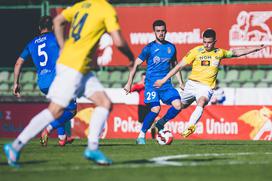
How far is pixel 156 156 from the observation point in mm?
11117

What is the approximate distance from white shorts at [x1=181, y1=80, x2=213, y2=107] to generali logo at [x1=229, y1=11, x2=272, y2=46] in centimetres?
1075

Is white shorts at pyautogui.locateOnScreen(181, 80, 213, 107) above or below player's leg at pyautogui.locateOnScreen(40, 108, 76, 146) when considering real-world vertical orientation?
above

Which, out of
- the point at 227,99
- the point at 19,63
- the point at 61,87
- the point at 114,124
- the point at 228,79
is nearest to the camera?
the point at 61,87

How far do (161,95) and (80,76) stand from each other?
6.04m

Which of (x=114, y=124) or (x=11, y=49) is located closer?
(x=114, y=124)

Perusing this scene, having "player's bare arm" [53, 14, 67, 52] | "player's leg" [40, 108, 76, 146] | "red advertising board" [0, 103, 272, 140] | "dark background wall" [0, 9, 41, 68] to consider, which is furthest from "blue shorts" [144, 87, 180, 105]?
"dark background wall" [0, 9, 41, 68]

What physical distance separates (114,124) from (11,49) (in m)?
8.80

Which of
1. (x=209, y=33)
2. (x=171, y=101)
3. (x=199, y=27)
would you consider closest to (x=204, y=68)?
(x=209, y=33)

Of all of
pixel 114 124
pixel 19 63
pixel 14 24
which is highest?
pixel 14 24

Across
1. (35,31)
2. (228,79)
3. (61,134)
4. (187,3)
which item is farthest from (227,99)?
(61,134)

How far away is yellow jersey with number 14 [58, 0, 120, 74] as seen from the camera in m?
9.41

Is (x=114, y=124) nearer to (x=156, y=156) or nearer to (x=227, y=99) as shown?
(x=227, y=99)

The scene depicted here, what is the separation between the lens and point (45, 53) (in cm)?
1371

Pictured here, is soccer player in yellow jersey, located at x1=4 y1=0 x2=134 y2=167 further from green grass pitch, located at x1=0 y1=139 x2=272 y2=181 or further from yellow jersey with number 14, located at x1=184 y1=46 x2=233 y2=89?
yellow jersey with number 14, located at x1=184 y1=46 x2=233 y2=89
